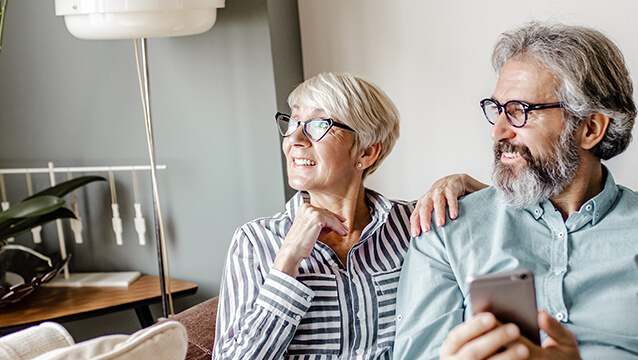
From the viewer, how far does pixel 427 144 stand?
229 centimetres

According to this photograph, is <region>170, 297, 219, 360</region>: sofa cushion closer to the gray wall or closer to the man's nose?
the gray wall

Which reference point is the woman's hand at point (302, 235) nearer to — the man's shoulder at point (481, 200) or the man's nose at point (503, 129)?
the man's shoulder at point (481, 200)

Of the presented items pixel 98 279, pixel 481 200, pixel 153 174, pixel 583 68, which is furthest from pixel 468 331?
pixel 98 279

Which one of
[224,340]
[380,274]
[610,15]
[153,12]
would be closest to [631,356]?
[380,274]

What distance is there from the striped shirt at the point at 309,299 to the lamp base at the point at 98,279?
1125 millimetres

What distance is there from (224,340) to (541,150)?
849mm

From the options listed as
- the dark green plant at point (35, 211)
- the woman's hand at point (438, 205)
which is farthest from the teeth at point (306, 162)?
the dark green plant at point (35, 211)

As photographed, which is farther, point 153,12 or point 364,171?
point 153,12

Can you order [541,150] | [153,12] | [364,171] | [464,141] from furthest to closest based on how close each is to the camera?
1. [464,141]
2. [153,12]
3. [364,171]
4. [541,150]

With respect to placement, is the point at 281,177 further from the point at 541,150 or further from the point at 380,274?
the point at 541,150

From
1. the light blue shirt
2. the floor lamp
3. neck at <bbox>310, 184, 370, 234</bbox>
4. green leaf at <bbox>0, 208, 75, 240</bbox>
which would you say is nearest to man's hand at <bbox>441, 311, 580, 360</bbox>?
the light blue shirt

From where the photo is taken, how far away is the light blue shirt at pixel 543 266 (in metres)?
1.38

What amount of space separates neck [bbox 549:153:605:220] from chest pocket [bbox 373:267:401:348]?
1.41ft

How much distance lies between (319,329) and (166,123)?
1.24 metres
